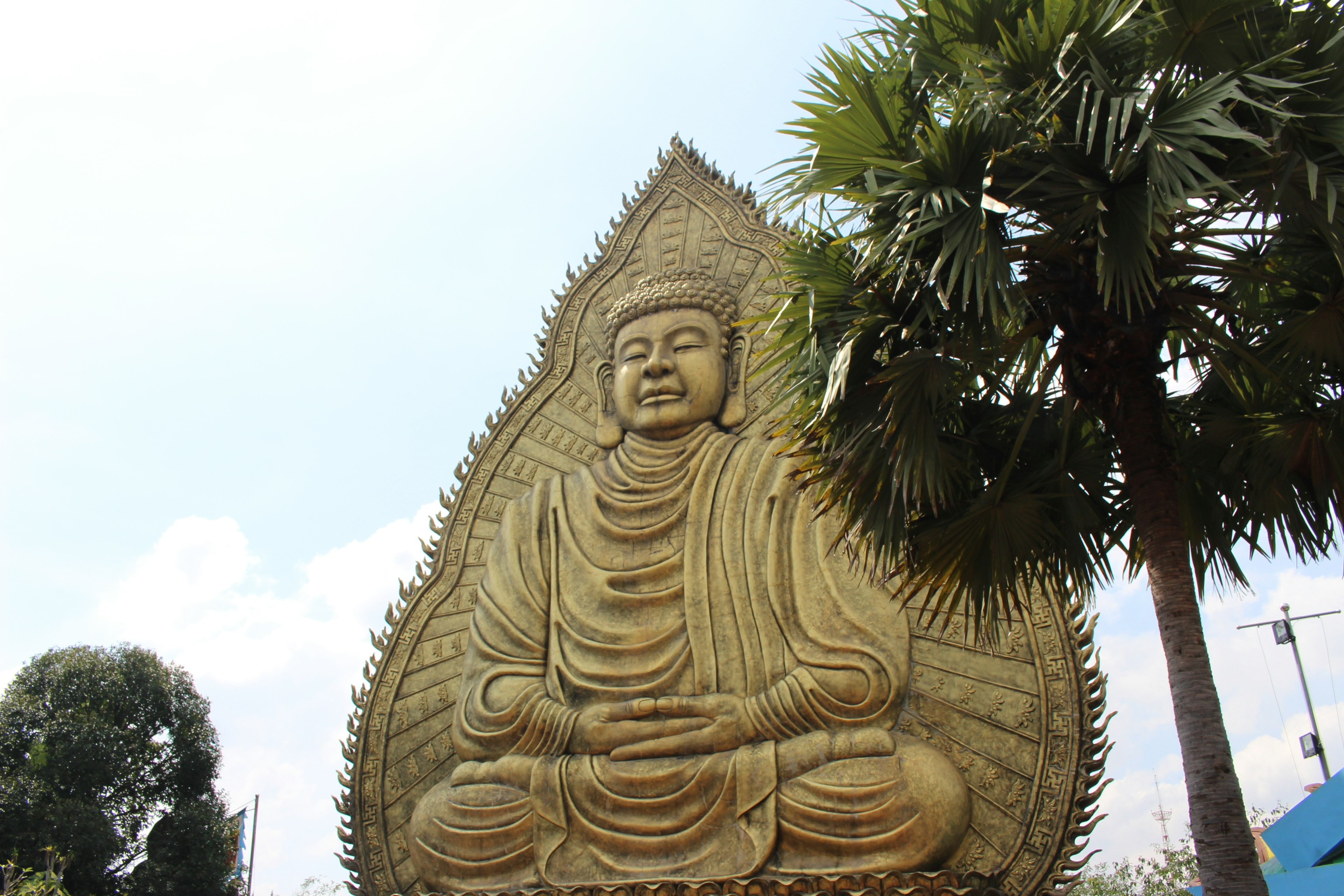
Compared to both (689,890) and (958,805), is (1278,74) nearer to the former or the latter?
(958,805)

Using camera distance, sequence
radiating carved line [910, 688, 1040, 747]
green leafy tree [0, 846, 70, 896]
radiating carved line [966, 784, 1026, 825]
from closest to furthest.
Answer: radiating carved line [966, 784, 1026, 825] → radiating carved line [910, 688, 1040, 747] → green leafy tree [0, 846, 70, 896]

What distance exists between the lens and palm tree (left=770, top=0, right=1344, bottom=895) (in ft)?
15.4

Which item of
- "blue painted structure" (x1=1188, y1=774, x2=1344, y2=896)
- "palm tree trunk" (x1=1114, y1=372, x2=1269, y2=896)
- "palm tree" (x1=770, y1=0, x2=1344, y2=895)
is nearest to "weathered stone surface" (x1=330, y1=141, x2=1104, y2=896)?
"palm tree" (x1=770, y1=0, x2=1344, y2=895)

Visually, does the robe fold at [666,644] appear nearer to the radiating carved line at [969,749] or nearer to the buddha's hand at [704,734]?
the buddha's hand at [704,734]

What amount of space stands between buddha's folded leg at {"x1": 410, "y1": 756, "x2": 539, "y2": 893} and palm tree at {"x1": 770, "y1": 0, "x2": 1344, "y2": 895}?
11.3ft

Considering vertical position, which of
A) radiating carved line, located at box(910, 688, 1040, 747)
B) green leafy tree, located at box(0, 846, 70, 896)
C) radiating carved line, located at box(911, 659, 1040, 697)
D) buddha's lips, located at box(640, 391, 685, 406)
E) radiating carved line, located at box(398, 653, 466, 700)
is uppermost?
buddha's lips, located at box(640, 391, 685, 406)

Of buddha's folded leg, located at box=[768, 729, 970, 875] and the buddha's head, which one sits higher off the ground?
the buddha's head

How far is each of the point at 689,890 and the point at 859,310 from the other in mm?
3947

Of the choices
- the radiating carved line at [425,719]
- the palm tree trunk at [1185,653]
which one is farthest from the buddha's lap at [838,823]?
the palm tree trunk at [1185,653]

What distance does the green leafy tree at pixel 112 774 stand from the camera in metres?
12.1

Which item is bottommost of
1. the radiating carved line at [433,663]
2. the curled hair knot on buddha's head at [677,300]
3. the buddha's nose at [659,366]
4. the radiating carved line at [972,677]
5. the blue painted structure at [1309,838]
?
the blue painted structure at [1309,838]

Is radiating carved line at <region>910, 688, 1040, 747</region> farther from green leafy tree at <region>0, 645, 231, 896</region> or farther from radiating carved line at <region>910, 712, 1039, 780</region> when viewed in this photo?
green leafy tree at <region>0, 645, 231, 896</region>

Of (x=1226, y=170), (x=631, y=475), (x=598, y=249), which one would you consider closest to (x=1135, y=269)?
(x=1226, y=170)

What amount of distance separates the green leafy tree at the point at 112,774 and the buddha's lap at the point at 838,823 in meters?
6.38
